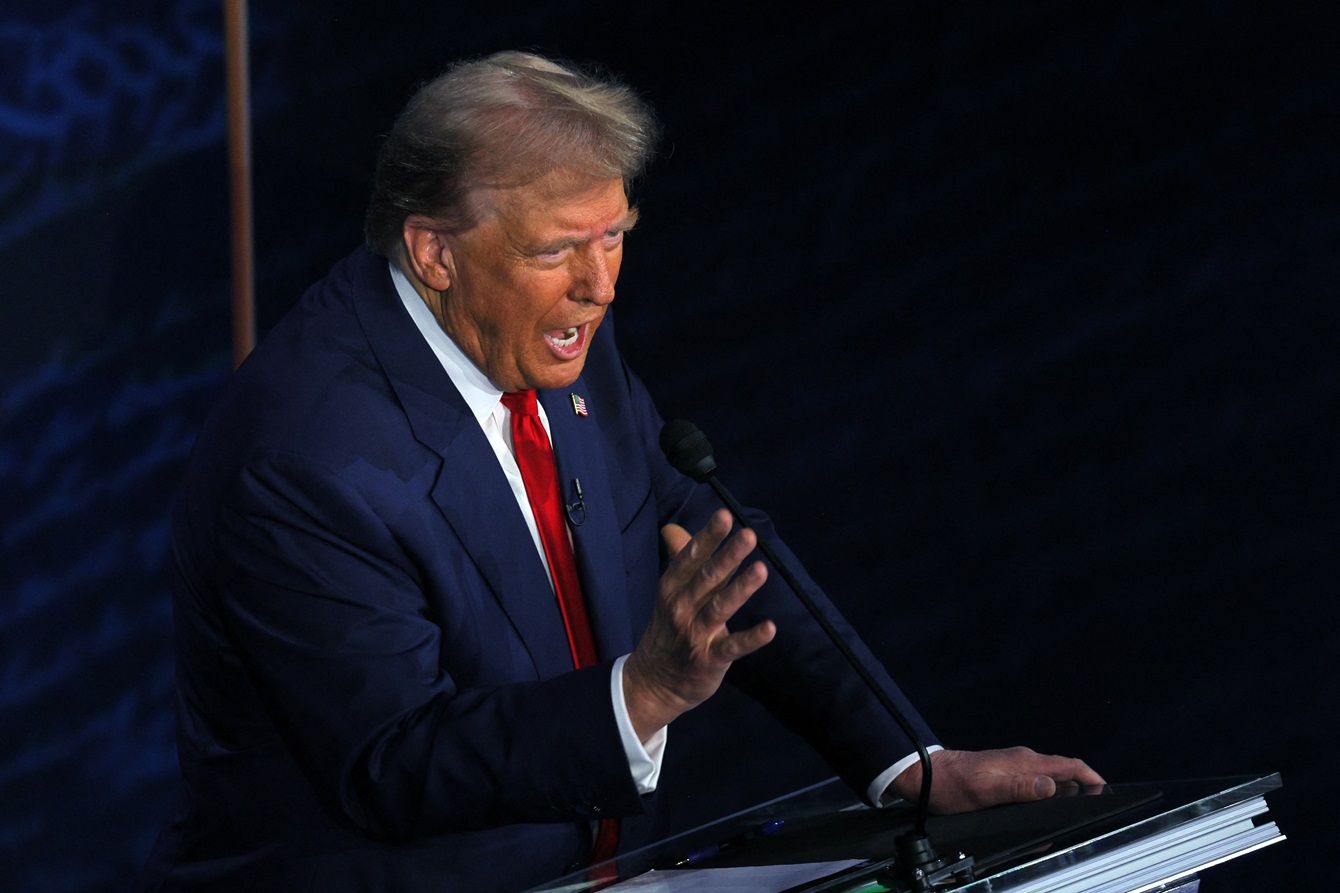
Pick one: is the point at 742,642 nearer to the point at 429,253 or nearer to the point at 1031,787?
the point at 1031,787

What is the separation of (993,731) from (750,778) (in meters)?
0.50

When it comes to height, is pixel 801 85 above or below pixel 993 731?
above

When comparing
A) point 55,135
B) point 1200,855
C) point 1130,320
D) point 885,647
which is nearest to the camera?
point 1200,855

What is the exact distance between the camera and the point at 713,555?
134 centimetres

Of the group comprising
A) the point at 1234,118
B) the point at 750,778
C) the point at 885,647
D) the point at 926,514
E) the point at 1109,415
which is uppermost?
the point at 1234,118

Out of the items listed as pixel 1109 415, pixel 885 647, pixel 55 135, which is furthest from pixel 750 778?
pixel 55 135

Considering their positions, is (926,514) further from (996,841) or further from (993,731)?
(996,841)

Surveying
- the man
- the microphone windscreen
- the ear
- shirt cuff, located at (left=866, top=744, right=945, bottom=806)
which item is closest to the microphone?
the microphone windscreen

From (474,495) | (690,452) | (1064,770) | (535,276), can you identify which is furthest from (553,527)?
(1064,770)

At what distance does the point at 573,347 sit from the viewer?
1.86 metres

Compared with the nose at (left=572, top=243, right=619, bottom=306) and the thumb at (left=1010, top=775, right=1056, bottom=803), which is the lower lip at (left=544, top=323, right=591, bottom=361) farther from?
the thumb at (left=1010, top=775, right=1056, bottom=803)

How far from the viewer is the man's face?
1.76 m

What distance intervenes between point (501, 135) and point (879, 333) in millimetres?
1482

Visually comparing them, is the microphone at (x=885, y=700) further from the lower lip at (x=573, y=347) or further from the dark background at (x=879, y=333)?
the dark background at (x=879, y=333)
